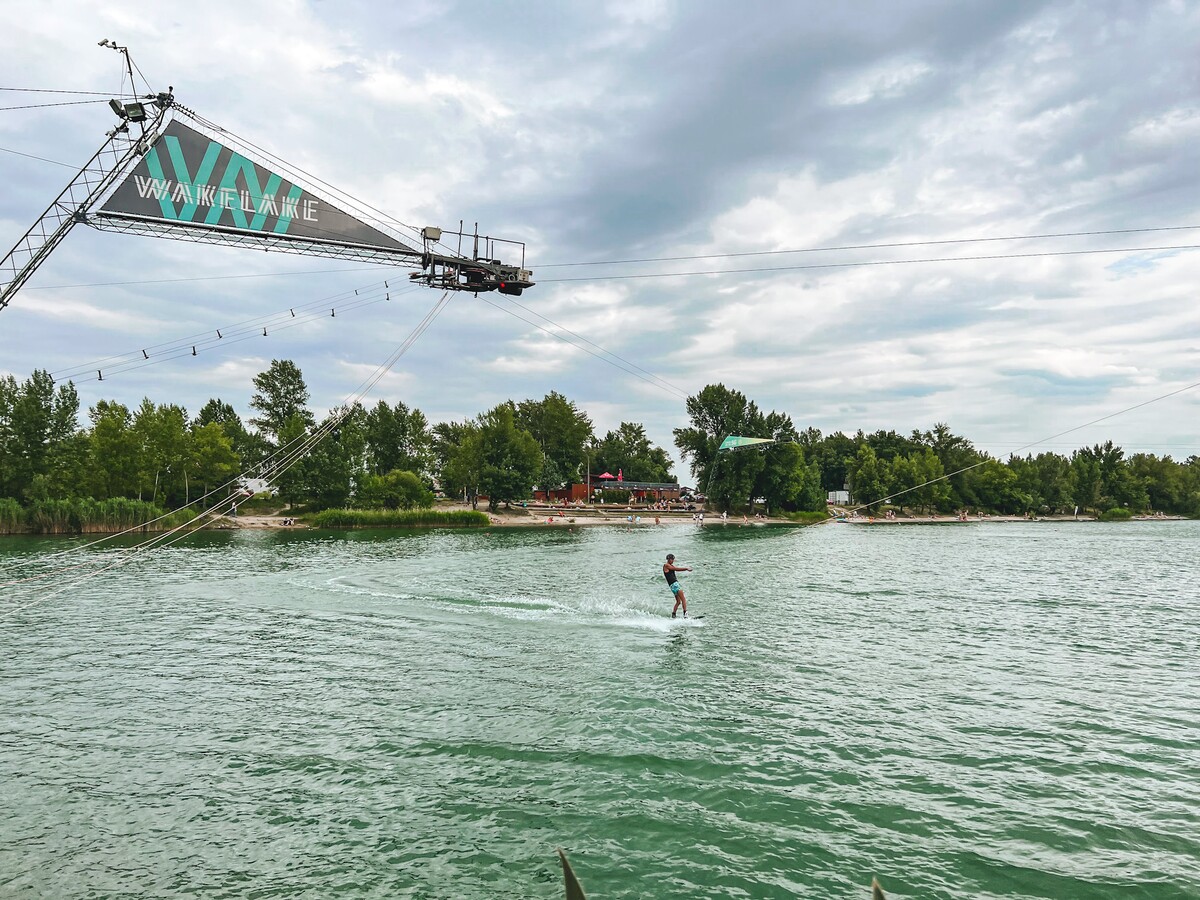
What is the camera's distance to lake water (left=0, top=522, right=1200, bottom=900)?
10.3 meters

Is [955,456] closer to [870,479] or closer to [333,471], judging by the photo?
[870,479]

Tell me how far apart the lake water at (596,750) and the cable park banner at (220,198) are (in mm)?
13912

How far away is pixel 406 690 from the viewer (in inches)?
750

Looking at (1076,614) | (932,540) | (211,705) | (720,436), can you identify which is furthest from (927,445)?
(211,705)

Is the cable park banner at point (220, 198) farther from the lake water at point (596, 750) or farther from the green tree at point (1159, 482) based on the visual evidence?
the green tree at point (1159, 482)

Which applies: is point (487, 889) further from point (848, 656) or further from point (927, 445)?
point (927, 445)

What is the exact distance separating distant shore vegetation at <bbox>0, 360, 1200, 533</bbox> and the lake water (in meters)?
9.07

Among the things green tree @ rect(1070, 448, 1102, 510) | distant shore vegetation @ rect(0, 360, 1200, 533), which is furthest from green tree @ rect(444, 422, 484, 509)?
green tree @ rect(1070, 448, 1102, 510)

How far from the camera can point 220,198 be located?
2044 centimetres

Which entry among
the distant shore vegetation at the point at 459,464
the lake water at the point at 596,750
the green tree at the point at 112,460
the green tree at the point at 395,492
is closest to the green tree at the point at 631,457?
the distant shore vegetation at the point at 459,464

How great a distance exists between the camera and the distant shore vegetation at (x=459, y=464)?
9044cm

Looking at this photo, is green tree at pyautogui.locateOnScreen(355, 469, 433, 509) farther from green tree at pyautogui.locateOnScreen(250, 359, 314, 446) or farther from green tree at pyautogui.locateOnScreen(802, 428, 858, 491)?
green tree at pyautogui.locateOnScreen(802, 428, 858, 491)

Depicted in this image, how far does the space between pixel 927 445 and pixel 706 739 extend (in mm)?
183593

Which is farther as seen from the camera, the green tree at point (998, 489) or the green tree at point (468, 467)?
the green tree at point (998, 489)
